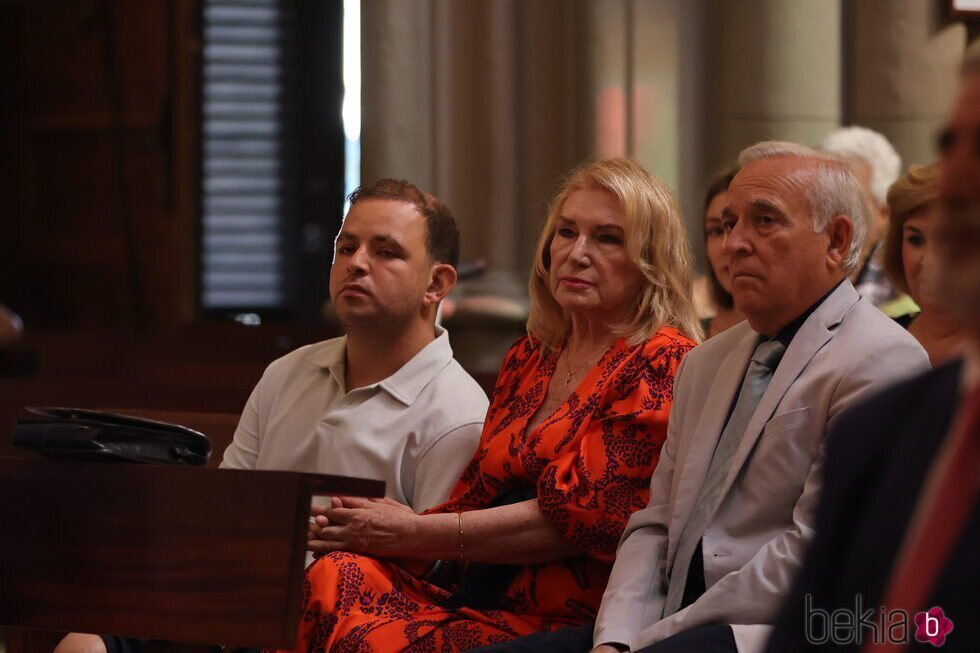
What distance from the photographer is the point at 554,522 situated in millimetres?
2893

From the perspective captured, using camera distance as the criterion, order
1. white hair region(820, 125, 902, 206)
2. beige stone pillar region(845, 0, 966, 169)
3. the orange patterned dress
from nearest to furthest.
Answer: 1. the orange patterned dress
2. white hair region(820, 125, 902, 206)
3. beige stone pillar region(845, 0, 966, 169)

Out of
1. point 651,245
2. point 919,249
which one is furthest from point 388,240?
point 919,249

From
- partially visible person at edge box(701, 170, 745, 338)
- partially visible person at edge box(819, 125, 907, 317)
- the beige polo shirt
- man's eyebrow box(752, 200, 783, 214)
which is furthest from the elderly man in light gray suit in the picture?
partially visible person at edge box(819, 125, 907, 317)

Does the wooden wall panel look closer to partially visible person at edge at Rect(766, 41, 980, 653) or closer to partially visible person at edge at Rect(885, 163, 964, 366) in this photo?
partially visible person at edge at Rect(885, 163, 964, 366)

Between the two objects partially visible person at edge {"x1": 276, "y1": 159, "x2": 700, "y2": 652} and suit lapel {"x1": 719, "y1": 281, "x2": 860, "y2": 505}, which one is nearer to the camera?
suit lapel {"x1": 719, "y1": 281, "x2": 860, "y2": 505}

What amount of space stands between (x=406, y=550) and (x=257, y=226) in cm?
693

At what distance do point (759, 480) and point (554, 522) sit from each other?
1.82ft

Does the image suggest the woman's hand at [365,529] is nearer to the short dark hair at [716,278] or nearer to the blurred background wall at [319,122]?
the blurred background wall at [319,122]

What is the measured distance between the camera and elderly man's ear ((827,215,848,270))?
265 cm

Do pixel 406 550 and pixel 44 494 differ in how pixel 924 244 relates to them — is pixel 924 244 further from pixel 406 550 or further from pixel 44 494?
pixel 44 494

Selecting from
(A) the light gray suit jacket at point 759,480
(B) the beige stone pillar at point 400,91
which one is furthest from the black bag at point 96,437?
(B) the beige stone pillar at point 400,91

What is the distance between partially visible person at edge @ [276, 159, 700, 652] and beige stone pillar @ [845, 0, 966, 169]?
3223 mm

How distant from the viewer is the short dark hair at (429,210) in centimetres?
356
